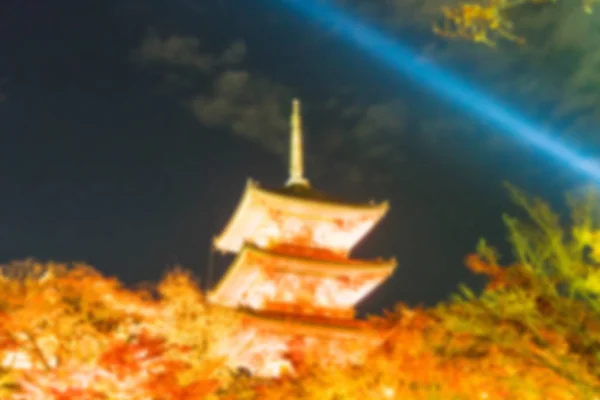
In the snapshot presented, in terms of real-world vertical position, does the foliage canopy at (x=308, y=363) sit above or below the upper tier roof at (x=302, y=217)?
below

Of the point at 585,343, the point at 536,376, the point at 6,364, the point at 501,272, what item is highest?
the point at 501,272

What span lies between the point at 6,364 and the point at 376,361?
982cm

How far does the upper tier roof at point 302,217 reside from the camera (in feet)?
69.3

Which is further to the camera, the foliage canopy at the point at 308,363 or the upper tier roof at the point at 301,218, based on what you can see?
the upper tier roof at the point at 301,218

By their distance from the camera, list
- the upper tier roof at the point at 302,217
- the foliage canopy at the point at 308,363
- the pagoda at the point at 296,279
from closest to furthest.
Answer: the foliage canopy at the point at 308,363, the pagoda at the point at 296,279, the upper tier roof at the point at 302,217

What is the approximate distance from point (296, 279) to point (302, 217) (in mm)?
2228

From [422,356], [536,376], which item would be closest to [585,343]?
[536,376]

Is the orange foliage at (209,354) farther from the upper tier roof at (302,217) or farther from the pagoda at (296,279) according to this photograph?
the upper tier roof at (302,217)

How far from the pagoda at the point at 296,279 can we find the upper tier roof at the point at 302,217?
0.11 ft

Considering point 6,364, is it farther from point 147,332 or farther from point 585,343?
point 585,343

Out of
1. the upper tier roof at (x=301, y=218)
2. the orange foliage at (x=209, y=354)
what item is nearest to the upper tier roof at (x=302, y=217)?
the upper tier roof at (x=301, y=218)

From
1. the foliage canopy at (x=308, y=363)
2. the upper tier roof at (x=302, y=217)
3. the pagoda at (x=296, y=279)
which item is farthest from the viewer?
the upper tier roof at (x=302, y=217)

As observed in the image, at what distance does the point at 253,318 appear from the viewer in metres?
18.9

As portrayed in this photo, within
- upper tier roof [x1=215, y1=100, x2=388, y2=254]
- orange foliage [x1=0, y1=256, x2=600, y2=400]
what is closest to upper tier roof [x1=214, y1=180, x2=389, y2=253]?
upper tier roof [x1=215, y1=100, x2=388, y2=254]
